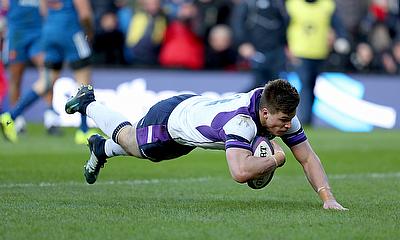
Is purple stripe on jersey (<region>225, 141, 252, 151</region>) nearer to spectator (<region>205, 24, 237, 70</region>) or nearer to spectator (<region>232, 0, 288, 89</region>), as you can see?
spectator (<region>232, 0, 288, 89</region>)

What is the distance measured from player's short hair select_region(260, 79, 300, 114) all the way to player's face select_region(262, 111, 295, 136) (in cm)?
3

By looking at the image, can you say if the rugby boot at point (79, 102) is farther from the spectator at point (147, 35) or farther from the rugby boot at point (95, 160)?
the spectator at point (147, 35)

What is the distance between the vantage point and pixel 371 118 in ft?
65.4

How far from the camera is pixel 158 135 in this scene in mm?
8352

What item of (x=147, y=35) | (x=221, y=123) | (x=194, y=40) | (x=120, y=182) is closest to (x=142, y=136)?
(x=221, y=123)

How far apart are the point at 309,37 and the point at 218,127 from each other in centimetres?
1202

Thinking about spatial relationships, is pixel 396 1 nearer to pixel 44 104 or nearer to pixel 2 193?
pixel 44 104

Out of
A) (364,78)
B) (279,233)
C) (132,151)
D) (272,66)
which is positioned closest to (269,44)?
(272,66)

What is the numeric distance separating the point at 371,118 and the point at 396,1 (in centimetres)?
467

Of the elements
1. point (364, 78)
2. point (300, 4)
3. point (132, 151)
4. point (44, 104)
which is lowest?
point (44, 104)

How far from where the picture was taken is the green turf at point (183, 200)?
6723 millimetres

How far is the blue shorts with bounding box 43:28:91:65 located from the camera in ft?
49.1

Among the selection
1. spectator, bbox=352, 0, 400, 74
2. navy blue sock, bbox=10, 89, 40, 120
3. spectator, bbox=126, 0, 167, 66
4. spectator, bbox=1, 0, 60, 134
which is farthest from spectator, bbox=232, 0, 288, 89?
navy blue sock, bbox=10, 89, 40, 120

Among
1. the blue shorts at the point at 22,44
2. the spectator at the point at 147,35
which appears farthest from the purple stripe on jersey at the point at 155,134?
the spectator at the point at 147,35
